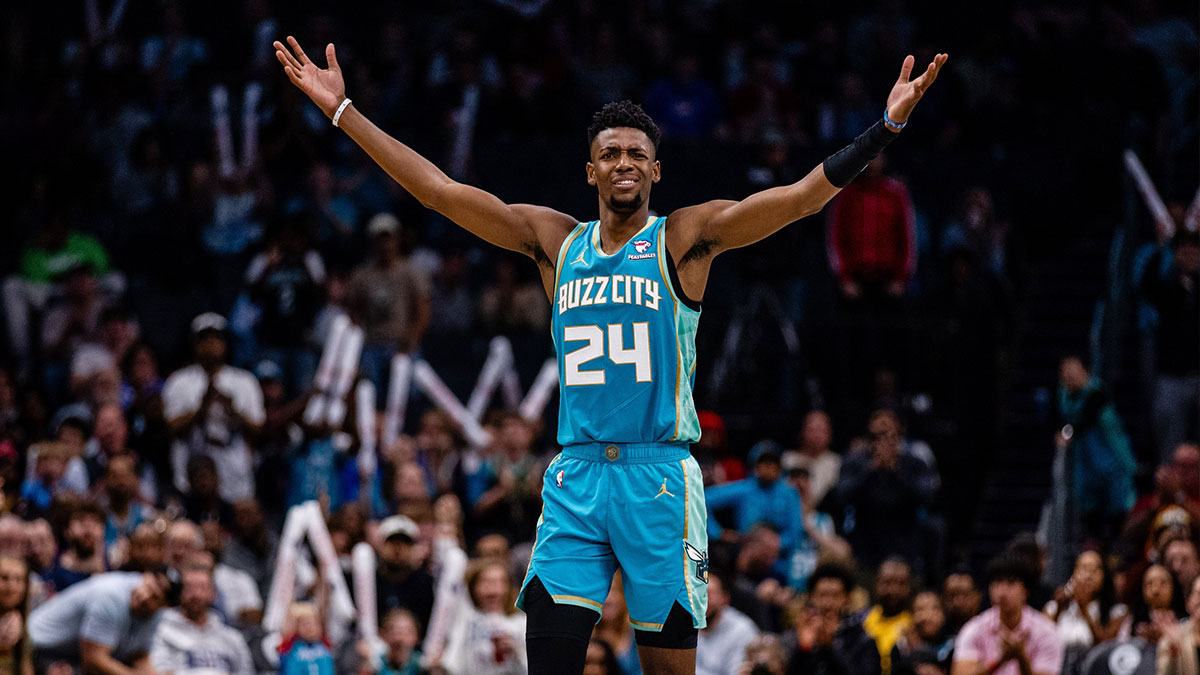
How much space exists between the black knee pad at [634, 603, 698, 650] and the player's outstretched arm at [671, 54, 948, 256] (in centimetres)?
132

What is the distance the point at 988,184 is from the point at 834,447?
3.50 meters

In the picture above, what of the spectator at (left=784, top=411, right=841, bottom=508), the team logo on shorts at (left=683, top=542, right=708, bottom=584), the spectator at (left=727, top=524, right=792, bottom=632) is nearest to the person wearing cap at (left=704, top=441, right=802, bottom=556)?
the spectator at (left=727, top=524, right=792, bottom=632)

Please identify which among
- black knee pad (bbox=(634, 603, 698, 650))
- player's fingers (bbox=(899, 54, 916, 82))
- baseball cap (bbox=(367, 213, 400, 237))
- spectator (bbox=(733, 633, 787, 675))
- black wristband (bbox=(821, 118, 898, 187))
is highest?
baseball cap (bbox=(367, 213, 400, 237))

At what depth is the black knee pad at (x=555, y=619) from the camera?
599 cm

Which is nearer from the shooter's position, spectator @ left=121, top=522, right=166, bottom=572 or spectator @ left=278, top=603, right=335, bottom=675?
spectator @ left=278, top=603, right=335, bottom=675

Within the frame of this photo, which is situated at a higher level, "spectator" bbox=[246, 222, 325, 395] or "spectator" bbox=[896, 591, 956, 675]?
"spectator" bbox=[246, 222, 325, 395]

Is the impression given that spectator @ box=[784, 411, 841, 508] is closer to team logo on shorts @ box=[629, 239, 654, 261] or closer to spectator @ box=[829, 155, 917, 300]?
spectator @ box=[829, 155, 917, 300]

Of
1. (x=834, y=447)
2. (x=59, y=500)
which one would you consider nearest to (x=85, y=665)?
(x=59, y=500)

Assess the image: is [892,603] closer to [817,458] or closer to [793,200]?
[817,458]

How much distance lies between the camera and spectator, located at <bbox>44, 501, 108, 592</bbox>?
11.7m

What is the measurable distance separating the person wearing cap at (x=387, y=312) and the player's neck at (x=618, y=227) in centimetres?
878

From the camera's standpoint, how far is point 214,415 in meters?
13.9

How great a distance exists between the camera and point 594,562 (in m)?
6.13

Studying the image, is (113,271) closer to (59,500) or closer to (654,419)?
(59,500)
